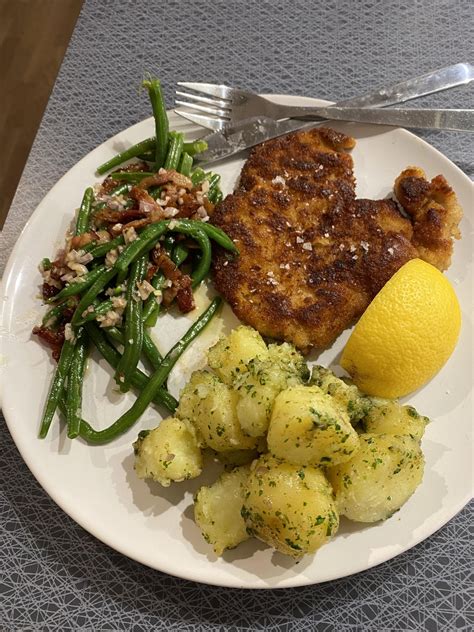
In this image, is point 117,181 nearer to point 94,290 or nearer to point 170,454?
point 94,290

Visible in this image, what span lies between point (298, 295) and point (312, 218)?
1.18 ft

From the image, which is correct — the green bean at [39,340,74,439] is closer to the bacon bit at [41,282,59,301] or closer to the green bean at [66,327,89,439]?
the green bean at [66,327,89,439]

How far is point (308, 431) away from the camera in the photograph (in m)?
1.63

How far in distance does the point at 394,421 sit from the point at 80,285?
126 centimetres

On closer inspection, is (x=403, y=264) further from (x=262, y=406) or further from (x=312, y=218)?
(x=262, y=406)

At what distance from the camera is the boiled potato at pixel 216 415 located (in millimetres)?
1813

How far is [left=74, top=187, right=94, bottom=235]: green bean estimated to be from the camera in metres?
2.47

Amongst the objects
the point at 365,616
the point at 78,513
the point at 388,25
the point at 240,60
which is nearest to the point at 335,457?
the point at 365,616

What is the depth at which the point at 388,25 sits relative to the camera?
3391 millimetres

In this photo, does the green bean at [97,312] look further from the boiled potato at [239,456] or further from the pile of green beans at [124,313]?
the boiled potato at [239,456]

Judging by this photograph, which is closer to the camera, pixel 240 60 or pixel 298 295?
pixel 298 295

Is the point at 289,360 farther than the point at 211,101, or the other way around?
the point at 211,101

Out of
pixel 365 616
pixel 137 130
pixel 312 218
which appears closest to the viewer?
pixel 365 616

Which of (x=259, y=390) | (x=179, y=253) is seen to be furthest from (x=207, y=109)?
(x=259, y=390)
